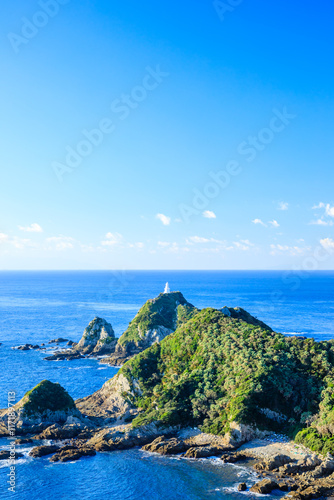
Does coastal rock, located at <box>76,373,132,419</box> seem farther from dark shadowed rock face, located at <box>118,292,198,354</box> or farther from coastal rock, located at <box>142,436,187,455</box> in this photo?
dark shadowed rock face, located at <box>118,292,198,354</box>

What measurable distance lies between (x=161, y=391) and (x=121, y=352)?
151ft

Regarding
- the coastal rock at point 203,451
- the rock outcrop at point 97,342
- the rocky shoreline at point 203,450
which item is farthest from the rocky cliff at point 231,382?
the rock outcrop at point 97,342

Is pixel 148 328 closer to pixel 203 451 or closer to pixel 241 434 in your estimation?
pixel 241 434

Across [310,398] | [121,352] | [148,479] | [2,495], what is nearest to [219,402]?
[310,398]

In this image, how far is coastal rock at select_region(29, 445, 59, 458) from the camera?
4722 centimetres

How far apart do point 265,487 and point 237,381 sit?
18.7 metres

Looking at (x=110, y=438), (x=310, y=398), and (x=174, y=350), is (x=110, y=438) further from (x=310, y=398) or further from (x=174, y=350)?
(x=310, y=398)

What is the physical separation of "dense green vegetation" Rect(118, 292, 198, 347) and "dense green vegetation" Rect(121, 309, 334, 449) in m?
36.9

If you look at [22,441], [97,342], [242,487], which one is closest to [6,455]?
[22,441]

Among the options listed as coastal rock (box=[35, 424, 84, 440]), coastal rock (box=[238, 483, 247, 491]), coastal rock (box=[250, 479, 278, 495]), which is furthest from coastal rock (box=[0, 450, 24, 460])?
coastal rock (box=[250, 479, 278, 495])

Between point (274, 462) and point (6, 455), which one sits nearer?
point (274, 462)

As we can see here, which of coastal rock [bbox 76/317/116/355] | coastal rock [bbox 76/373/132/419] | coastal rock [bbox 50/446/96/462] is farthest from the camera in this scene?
coastal rock [bbox 76/317/116/355]

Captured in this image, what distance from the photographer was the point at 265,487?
38062 millimetres

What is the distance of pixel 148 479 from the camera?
137 ft
